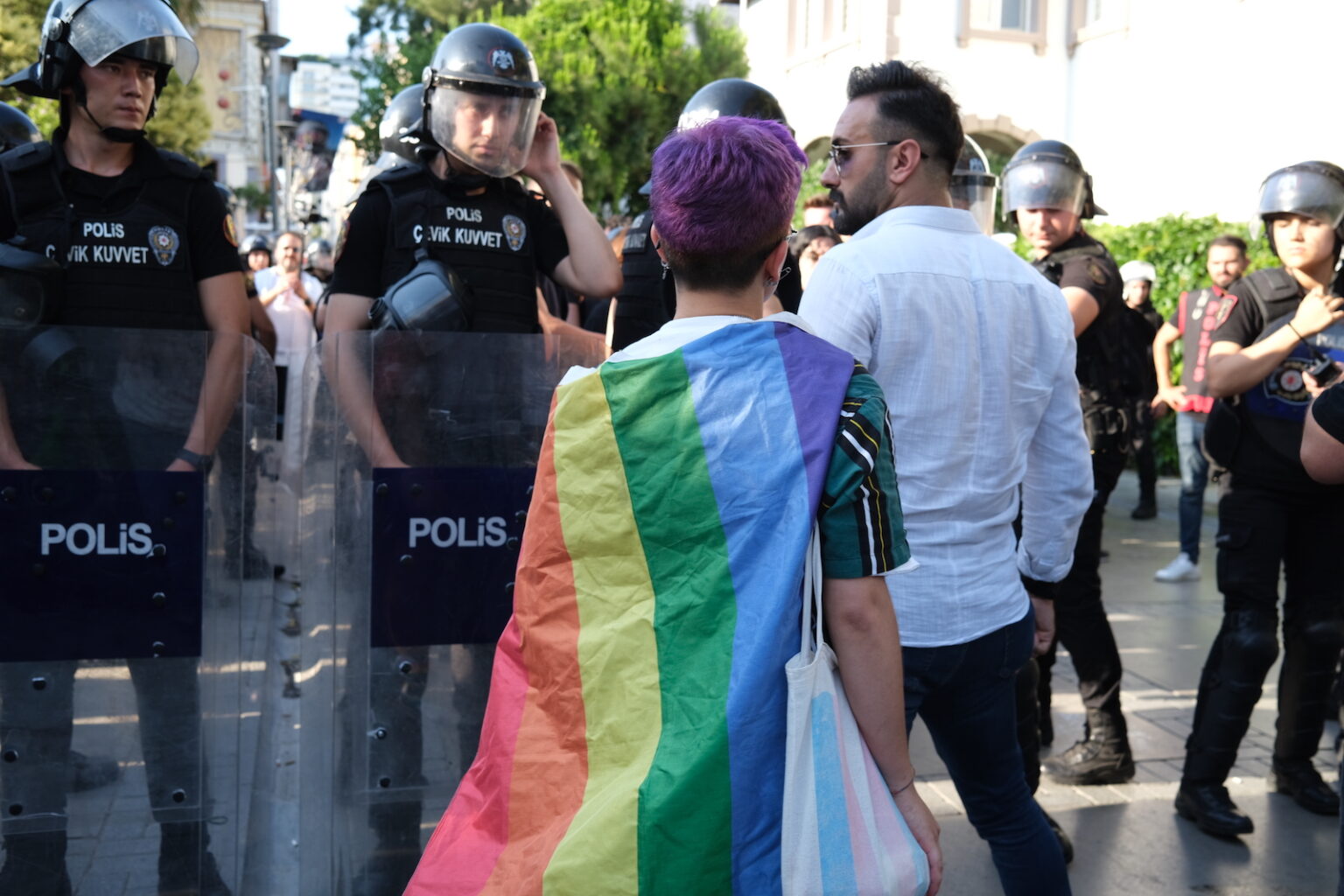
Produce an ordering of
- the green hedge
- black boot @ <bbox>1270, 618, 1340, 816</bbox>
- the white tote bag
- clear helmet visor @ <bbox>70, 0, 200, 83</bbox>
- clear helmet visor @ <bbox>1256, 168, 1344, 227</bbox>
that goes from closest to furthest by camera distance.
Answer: the white tote bag
clear helmet visor @ <bbox>70, 0, 200, 83</bbox>
clear helmet visor @ <bbox>1256, 168, 1344, 227</bbox>
black boot @ <bbox>1270, 618, 1340, 816</bbox>
the green hedge

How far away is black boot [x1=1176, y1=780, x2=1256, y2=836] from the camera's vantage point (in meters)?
4.18

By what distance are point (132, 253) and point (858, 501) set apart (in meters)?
2.44

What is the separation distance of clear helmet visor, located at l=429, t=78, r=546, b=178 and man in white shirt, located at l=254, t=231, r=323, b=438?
5.62m

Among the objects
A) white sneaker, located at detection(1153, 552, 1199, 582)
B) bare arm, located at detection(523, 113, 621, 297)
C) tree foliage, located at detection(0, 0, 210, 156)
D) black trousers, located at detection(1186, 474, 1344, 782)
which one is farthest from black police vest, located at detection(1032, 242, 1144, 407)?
tree foliage, located at detection(0, 0, 210, 156)

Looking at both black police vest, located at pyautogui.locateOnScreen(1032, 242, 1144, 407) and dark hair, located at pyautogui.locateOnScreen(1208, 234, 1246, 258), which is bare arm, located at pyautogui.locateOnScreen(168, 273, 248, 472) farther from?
dark hair, located at pyautogui.locateOnScreen(1208, 234, 1246, 258)

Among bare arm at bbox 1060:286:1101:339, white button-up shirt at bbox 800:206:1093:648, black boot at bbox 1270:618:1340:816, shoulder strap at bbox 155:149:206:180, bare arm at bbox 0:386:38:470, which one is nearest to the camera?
white button-up shirt at bbox 800:206:1093:648

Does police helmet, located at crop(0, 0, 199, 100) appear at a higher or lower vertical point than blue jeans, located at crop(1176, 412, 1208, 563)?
higher

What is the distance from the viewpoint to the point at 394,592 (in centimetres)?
333

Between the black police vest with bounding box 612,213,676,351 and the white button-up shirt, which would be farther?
the black police vest with bounding box 612,213,676,351

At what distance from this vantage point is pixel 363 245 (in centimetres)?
371

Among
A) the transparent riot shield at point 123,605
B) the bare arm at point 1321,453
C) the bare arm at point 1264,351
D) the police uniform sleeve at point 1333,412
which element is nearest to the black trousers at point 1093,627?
the bare arm at point 1264,351

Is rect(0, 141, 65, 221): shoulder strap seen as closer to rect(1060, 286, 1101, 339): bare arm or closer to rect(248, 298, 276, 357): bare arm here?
rect(248, 298, 276, 357): bare arm

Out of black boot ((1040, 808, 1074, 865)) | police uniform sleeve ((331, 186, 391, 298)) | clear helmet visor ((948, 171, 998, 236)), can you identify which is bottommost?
black boot ((1040, 808, 1074, 865))

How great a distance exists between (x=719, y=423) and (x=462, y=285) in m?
1.82
